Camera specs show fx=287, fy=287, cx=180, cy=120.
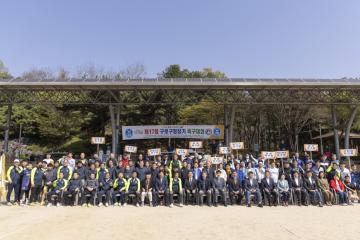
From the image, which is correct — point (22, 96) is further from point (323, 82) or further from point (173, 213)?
point (323, 82)

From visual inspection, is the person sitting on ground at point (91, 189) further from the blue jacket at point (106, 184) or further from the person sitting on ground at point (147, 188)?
the person sitting on ground at point (147, 188)

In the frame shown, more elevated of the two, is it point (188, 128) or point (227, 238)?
point (188, 128)

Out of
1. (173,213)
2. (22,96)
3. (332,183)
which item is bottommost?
(173,213)

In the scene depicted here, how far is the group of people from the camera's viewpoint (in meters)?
9.53

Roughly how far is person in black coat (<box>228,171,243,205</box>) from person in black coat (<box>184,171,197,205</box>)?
4.00ft

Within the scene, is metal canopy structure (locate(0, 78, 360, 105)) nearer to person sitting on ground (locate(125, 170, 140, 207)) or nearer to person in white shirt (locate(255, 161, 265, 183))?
person in white shirt (locate(255, 161, 265, 183))

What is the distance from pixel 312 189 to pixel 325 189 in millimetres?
526

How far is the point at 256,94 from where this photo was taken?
17.3 meters

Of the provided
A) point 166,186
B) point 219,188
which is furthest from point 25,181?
point 219,188

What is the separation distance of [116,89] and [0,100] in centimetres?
718

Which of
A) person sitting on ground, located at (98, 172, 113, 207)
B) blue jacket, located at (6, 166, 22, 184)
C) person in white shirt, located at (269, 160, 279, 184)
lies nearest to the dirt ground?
person sitting on ground, located at (98, 172, 113, 207)

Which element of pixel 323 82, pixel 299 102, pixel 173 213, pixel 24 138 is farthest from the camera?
pixel 24 138

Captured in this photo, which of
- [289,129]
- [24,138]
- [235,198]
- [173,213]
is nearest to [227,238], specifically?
[173,213]

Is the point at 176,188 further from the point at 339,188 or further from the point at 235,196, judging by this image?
the point at 339,188
